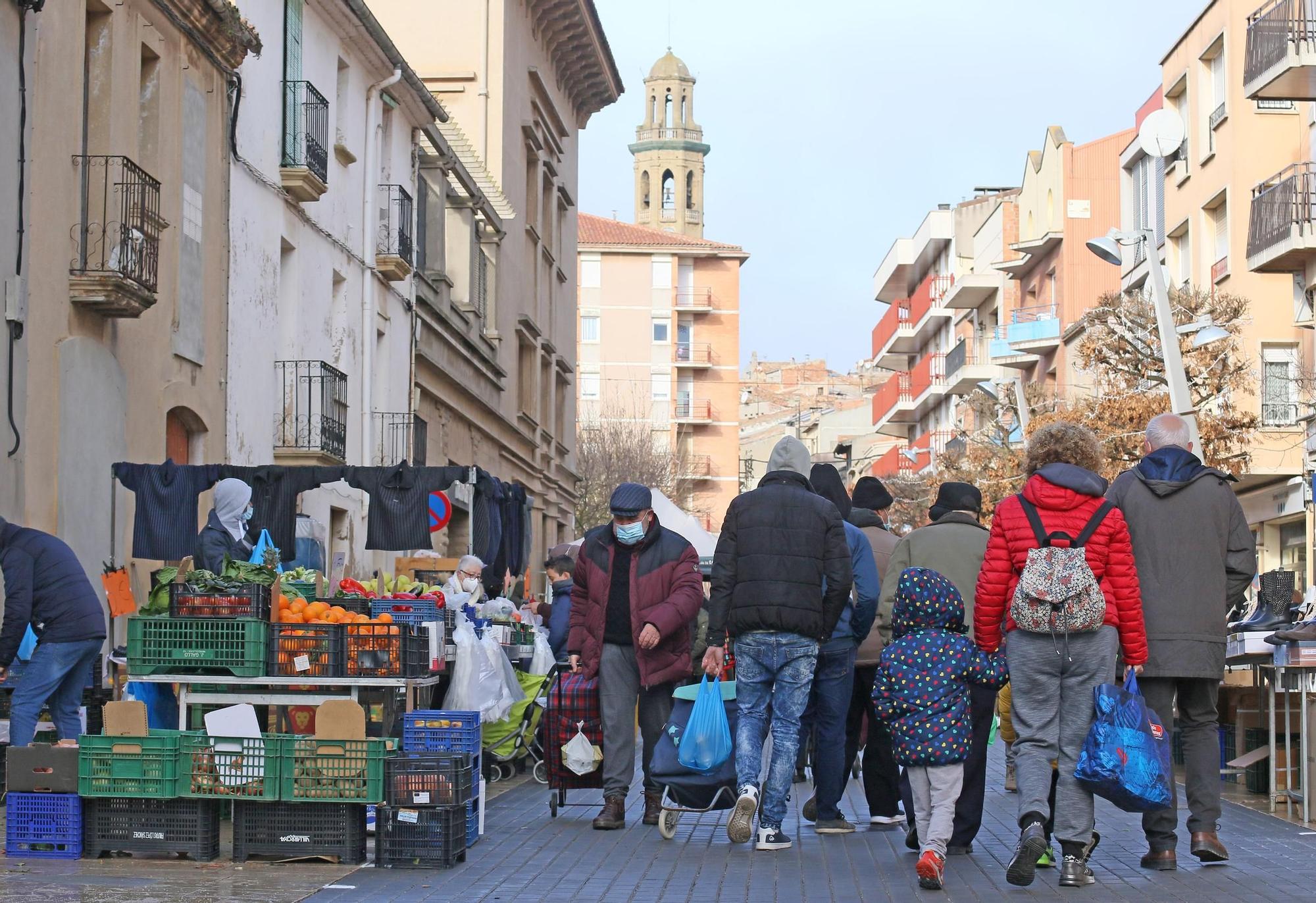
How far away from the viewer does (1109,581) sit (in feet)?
29.8

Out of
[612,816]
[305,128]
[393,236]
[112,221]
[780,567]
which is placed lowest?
[612,816]

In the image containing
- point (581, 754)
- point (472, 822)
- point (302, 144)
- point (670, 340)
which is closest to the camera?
point (472, 822)

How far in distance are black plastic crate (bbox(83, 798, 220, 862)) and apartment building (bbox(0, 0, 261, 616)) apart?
507 cm

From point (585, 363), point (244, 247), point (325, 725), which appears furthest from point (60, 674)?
point (585, 363)

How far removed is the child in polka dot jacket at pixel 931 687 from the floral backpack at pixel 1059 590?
44 cm

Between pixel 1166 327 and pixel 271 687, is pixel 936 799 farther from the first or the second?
pixel 1166 327

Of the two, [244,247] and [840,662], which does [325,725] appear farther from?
[244,247]

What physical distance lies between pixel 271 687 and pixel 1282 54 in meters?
25.2

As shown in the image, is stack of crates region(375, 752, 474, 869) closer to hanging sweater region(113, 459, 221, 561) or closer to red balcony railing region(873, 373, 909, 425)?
hanging sweater region(113, 459, 221, 561)

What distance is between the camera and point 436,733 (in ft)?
35.2

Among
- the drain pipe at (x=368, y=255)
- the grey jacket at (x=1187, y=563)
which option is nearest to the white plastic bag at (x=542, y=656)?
the grey jacket at (x=1187, y=563)

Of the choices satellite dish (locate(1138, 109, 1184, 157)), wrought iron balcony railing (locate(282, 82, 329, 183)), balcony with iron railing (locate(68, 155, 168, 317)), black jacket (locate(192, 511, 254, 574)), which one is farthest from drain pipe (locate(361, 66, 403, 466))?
black jacket (locate(192, 511, 254, 574))

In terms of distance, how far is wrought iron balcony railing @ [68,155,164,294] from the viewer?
15.5 metres

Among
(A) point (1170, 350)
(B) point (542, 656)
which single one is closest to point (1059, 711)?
(B) point (542, 656)
